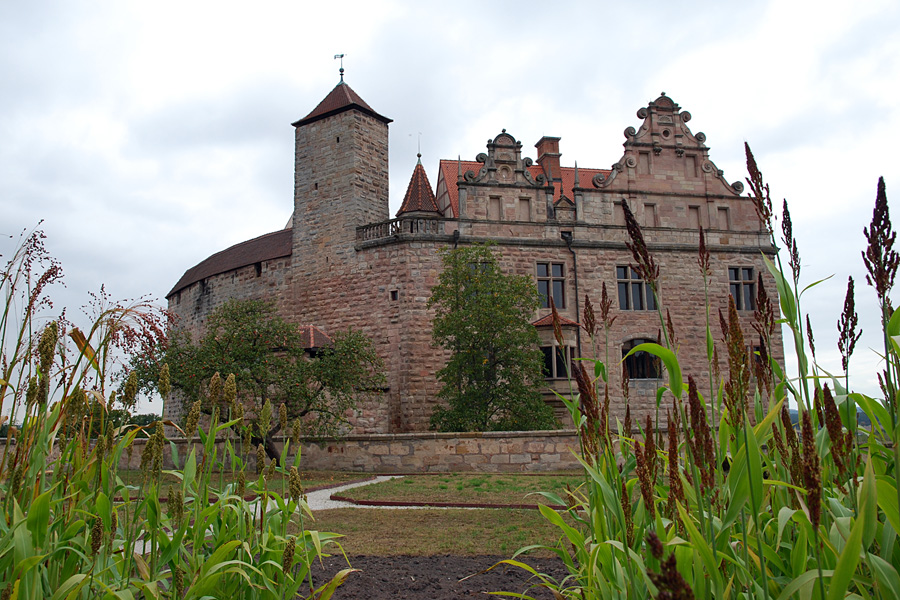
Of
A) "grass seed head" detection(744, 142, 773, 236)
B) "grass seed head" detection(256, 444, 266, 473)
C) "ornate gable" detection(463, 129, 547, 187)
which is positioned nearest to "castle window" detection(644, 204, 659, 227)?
"ornate gable" detection(463, 129, 547, 187)

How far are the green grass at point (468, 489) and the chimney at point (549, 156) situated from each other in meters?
14.8

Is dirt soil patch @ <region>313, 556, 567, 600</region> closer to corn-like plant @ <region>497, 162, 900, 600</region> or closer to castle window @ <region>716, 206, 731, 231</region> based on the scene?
corn-like plant @ <region>497, 162, 900, 600</region>

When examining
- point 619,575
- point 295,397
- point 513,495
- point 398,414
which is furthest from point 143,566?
point 398,414

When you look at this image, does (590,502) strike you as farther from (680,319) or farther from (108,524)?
(680,319)

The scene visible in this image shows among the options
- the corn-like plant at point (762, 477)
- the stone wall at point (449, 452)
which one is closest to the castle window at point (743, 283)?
the stone wall at point (449, 452)

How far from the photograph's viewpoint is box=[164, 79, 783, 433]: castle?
1947cm

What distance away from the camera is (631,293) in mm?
20812

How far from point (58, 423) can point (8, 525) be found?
375 millimetres

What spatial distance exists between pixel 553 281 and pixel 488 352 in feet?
12.8

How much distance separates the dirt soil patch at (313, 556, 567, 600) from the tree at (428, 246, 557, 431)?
1193 centimetres

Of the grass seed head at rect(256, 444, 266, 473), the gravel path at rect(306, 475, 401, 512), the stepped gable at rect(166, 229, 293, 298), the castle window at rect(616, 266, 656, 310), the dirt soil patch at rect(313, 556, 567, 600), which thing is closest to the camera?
the grass seed head at rect(256, 444, 266, 473)

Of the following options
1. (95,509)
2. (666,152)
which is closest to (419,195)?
(666,152)

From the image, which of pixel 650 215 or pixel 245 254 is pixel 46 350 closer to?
pixel 650 215

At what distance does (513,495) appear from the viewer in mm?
8758
